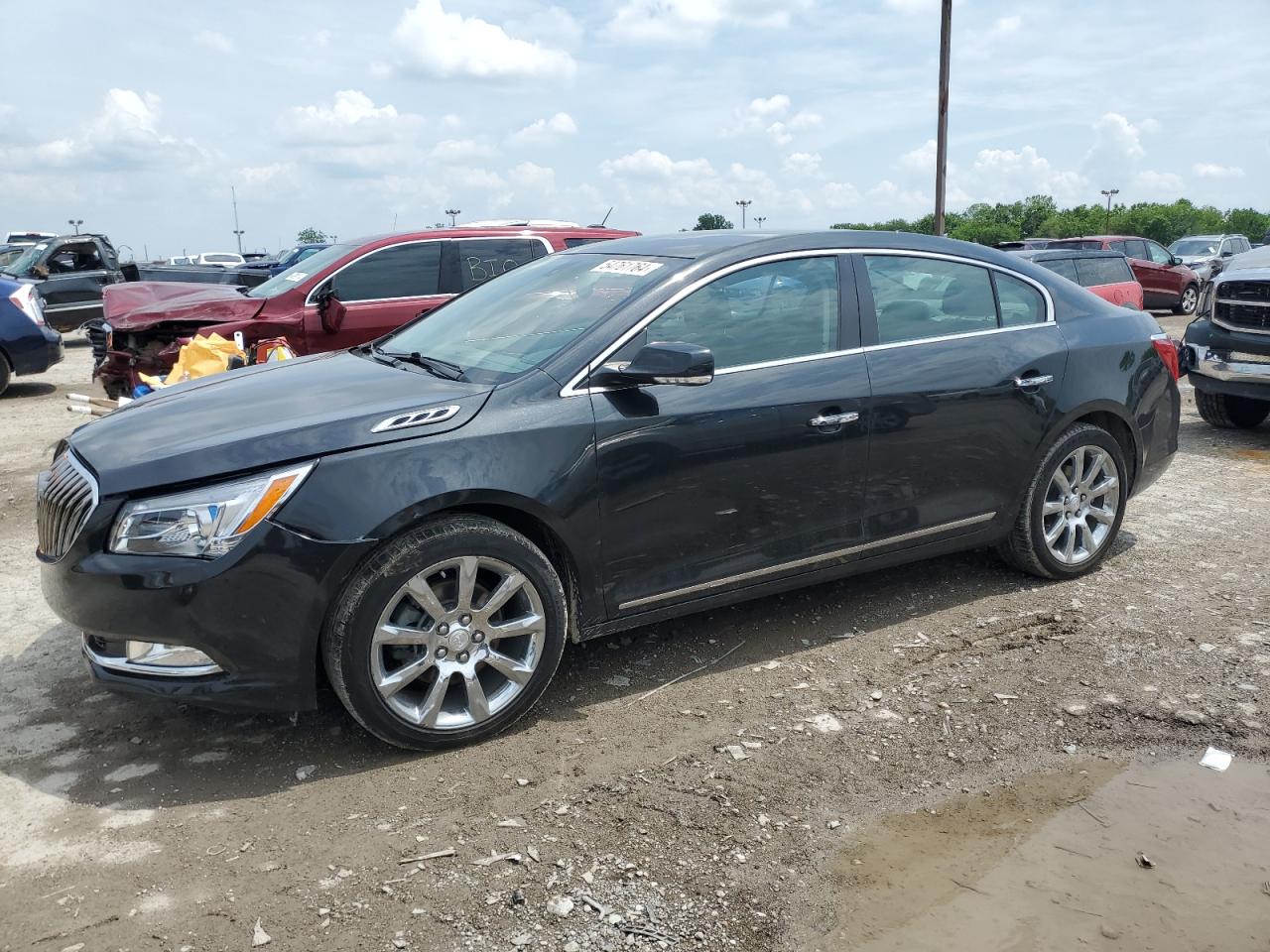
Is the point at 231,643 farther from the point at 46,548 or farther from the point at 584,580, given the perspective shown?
the point at 584,580

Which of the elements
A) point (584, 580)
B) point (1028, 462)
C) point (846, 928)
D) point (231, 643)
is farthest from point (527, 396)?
point (1028, 462)

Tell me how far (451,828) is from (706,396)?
5.78ft

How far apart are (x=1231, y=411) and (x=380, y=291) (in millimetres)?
7265

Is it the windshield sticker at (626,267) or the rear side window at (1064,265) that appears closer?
the windshield sticker at (626,267)

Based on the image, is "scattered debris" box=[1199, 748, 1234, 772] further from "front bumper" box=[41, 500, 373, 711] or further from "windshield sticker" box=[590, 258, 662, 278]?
"front bumper" box=[41, 500, 373, 711]

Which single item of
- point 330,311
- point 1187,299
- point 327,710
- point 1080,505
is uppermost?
point 330,311

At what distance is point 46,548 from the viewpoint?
3.60 metres

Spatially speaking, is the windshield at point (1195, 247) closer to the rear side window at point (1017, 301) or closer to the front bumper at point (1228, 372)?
the front bumper at point (1228, 372)

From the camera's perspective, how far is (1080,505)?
16.8 feet

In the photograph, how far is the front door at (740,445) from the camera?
Answer: 381 cm

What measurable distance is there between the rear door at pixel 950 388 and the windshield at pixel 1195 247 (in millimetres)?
23678

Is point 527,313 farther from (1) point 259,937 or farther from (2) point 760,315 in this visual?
(1) point 259,937

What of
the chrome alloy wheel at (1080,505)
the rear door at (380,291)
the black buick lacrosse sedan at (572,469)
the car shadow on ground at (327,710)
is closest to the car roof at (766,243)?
the black buick lacrosse sedan at (572,469)

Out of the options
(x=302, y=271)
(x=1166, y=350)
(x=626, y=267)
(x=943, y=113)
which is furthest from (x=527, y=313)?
(x=943, y=113)
